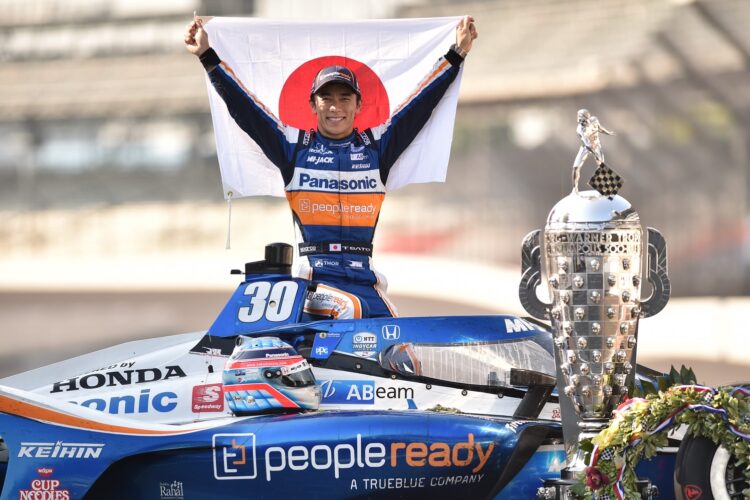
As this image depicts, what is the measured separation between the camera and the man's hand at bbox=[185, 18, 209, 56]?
6.79 meters

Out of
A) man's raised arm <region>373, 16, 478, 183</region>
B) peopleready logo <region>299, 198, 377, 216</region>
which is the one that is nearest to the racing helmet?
peopleready logo <region>299, 198, 377, 216</region>

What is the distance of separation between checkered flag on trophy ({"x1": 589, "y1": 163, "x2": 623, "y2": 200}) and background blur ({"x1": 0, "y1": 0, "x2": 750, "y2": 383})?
7.71 meters

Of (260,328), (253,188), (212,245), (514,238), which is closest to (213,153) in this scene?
(212,245)

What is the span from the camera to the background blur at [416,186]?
48.9 feet

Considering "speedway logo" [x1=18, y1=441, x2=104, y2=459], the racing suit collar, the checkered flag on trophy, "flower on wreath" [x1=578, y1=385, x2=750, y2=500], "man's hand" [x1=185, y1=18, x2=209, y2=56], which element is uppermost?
"man's hand" [x1=185, y1=18, x2=209, y2=56]

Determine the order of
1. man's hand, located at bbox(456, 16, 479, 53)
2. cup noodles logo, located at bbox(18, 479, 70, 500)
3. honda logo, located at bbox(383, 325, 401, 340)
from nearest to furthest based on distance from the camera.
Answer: cup noodles logo, located at bbox(18, 479, 70, 500) < honda logo, located at bbox(383, 325, 401, 340) < man's hand, located at bbox(456, 16, 479, 53)

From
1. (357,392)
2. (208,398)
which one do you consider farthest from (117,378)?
(357,392)

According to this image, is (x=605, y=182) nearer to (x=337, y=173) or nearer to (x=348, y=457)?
(x=348, y=457)

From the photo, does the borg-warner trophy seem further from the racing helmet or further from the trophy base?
the racing helmet

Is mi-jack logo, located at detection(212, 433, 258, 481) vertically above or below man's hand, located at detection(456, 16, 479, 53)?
below

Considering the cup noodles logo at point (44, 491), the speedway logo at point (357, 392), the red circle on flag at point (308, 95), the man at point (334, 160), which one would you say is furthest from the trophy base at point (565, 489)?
the red circle on flag at point (308, 95)

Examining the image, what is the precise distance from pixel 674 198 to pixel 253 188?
341 inches

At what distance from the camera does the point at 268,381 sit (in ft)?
17.9

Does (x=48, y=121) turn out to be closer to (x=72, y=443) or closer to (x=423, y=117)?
(x=423, y=117)
